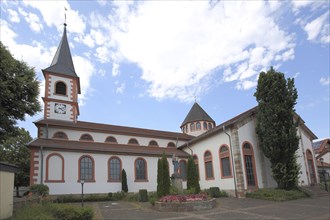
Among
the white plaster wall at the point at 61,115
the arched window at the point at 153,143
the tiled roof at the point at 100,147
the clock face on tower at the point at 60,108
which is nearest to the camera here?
the tiled roof at the point at 100,147

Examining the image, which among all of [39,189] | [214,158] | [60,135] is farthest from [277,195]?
[60,135]

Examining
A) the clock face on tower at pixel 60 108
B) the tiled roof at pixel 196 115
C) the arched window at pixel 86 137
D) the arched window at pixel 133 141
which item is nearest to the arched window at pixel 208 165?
the arched window at pixel 133 141

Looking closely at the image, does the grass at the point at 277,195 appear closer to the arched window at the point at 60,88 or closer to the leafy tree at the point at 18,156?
the arched window at the point at 60,88

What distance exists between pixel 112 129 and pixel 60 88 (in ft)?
24.9

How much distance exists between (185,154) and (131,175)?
723 cm

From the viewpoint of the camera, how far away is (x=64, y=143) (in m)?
25.6

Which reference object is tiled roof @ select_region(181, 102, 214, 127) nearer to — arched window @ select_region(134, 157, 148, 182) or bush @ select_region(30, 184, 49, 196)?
arched window @ select_region(134, 157, 148, 182)

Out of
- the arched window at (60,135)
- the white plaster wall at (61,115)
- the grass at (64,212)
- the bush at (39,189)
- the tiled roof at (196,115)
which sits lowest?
the grass at (64,212)

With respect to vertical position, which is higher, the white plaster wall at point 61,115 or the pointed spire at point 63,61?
the pointed spire at point 63,61

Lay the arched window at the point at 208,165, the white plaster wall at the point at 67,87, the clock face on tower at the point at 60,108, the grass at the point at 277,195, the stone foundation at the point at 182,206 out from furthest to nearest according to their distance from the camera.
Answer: the white plaster wall at the point at 67,87
the clock face on tower at the point at 60,108
the arched window at the point at 208,165
the grass at the point at 277,195
the stone foundation at the point at 182,206

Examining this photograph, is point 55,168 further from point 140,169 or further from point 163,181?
point 163,181

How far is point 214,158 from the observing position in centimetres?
2644

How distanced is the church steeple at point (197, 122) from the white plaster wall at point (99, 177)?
1390 centimetres

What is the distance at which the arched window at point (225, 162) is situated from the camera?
963 inches
